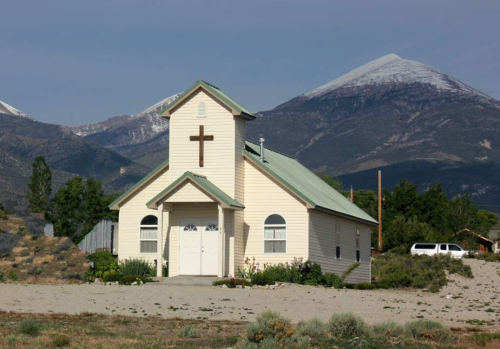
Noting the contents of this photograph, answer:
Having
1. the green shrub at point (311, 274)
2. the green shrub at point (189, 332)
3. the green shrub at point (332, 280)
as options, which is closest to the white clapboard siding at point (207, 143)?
the green shrub at point (311, 274)

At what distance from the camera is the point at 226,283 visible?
37.2m

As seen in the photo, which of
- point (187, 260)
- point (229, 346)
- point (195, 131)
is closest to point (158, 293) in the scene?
point (187, 260)

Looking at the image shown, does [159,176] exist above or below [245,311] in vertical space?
above

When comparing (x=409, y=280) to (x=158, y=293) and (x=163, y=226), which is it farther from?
(x=158, y=293)

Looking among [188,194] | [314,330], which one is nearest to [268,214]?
[188,194]

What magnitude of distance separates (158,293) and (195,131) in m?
10.0

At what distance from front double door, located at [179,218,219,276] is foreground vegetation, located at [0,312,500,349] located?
16.6 m

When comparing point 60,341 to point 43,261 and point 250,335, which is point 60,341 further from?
point 43,261

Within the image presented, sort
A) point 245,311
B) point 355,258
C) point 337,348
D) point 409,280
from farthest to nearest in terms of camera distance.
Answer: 1. point 355,258
2. point 409,280
3. point 245,311
4. point 337,348

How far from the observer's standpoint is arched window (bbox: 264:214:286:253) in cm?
4091

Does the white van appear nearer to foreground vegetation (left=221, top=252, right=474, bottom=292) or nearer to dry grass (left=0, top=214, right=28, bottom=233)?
foreground vegetation (left=221, top=252, right=474, bottom=292)

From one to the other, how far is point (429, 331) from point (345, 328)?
6.12 ft

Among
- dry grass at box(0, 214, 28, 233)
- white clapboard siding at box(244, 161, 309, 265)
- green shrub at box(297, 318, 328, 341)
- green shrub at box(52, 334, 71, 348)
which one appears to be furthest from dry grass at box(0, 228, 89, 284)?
green shrub at box(52, 334, 71, 348)

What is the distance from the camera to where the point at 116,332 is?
21.7 m
